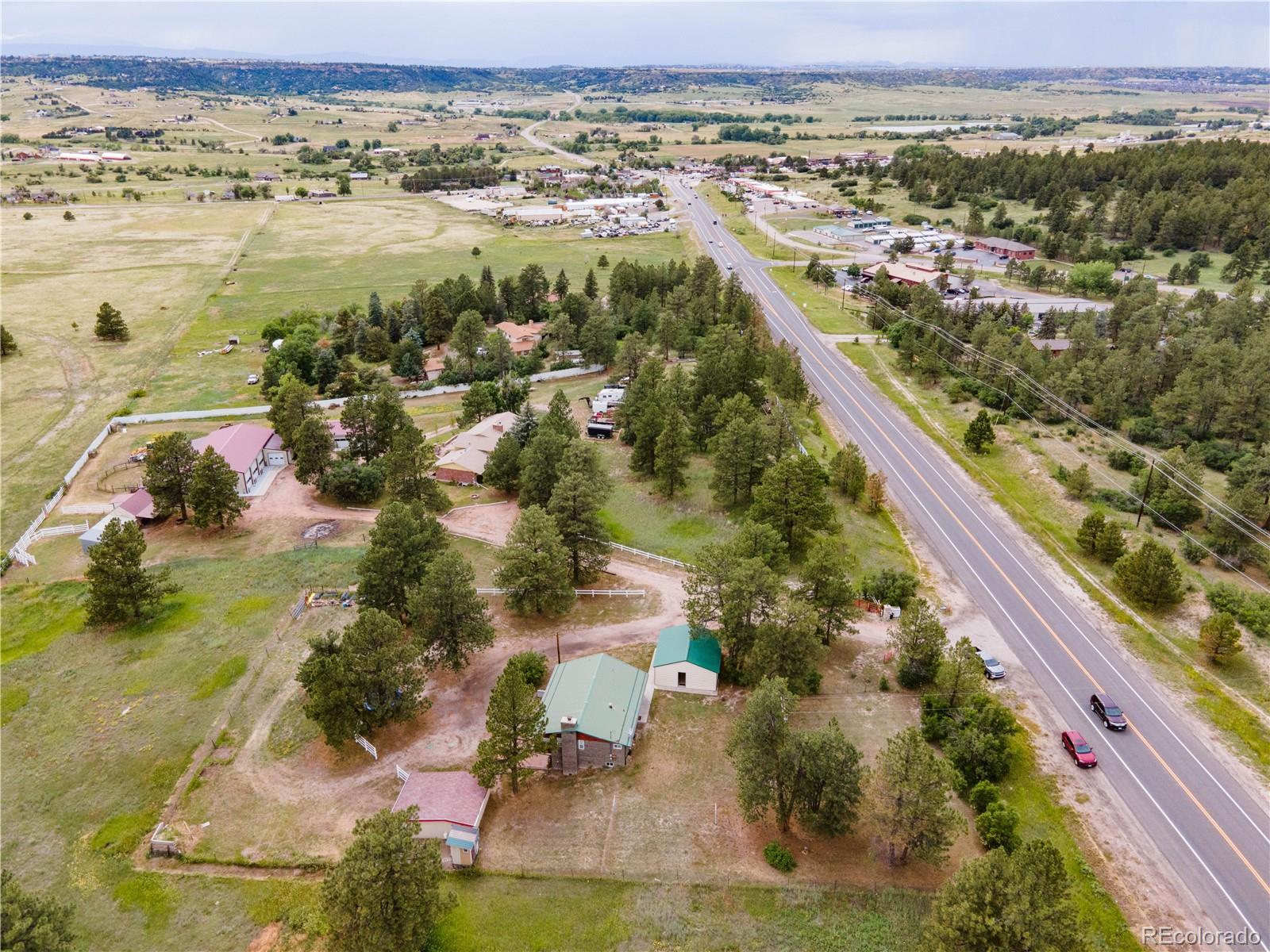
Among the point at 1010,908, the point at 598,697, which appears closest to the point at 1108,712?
the point at 1010,908

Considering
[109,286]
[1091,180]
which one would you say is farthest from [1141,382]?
[109,286]

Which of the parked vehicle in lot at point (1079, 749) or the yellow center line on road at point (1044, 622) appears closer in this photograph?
the yellow center line on road at point (1044, 622)

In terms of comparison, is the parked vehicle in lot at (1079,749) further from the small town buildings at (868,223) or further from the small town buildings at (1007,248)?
the small town buildings at (868,223)

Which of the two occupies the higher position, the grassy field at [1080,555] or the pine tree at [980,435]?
the pine tree at [980,435]

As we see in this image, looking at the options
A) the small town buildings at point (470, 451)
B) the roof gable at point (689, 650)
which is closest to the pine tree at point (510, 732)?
the roof gable at point (689, 650)

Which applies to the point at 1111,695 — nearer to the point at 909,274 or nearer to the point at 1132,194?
the point at 909,274

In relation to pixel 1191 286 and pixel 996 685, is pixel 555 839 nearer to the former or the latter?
pixel 996 685
